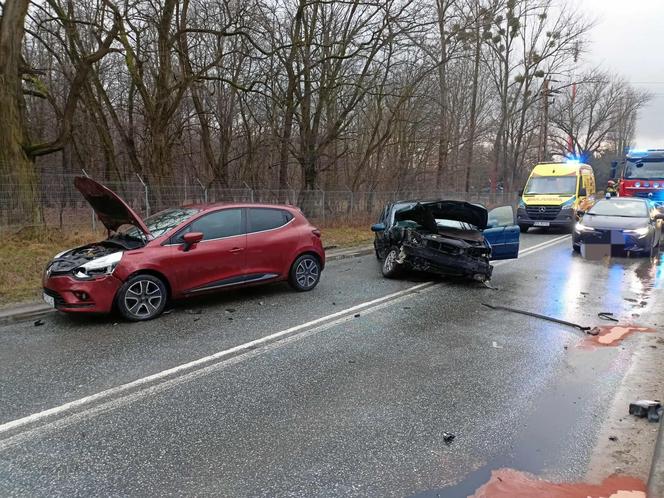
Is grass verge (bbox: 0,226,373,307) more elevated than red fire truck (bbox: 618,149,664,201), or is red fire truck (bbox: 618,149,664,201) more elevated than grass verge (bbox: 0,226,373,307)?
red fire truck (bbox: 618,149,664,201)

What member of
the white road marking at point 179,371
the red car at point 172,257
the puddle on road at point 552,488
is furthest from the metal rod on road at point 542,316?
the puddle on road at point 552,488

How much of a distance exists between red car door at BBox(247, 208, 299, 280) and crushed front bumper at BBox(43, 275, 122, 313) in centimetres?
206

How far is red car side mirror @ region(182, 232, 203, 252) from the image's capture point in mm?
6711

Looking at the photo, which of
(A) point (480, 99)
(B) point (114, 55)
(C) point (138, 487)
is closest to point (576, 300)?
(C) point (138, 487)

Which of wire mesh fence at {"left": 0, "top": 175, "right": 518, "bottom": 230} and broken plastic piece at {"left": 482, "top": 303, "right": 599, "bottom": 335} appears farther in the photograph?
wire mesh fence at {"left": 0, "top": 175, "right": 518, "bottom": 230}

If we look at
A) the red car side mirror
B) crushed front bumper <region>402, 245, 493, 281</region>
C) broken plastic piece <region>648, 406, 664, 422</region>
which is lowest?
broken plastic piece <region>648, 406, 664, 422</region>

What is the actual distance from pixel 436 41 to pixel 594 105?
4287cm

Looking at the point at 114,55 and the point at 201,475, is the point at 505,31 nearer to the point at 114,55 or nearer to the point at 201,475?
the point at 114,55

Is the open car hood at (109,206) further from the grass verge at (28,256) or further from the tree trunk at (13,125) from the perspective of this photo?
the tree trunk at (13,125)

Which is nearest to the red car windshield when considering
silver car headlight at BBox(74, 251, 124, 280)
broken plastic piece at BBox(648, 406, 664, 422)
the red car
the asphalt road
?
the red car

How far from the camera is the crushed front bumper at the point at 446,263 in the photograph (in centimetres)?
873

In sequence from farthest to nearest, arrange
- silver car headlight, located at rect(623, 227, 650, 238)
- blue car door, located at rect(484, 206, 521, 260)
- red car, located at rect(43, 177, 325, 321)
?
silver car headlight, located at rect(623, 227, 650, 238)
blue car door, located at rect(484, 206, 521, 260)
red car, located at rect(43, 177, 325, 321)

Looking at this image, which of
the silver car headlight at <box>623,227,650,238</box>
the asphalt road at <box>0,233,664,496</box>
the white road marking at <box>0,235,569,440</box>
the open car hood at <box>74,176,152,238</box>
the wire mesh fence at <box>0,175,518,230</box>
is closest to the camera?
the asphalt road at <box>0,233,664,496</box>

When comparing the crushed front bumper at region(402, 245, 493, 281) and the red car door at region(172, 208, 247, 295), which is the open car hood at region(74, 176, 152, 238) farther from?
the crushed front bumper at region(402, 245, 493, 281)
